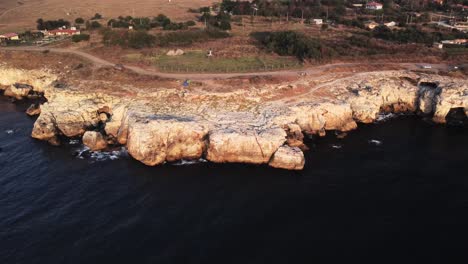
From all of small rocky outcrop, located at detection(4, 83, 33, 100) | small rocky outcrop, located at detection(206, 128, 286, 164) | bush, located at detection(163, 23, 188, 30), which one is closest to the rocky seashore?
small rocky outcrop, located at detection(206, 128, 286, 164)

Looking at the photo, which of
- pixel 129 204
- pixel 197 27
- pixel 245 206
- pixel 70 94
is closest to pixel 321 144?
pixel 245 206

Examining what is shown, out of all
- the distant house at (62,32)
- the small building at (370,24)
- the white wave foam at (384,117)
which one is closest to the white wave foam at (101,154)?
the white wave foam at (384,117)

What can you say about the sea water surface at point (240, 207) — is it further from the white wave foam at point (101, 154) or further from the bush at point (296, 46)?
the bush at point (296, 46)

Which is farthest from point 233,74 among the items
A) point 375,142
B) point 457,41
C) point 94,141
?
point 457,41

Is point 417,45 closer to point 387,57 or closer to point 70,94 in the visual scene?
point 387,57

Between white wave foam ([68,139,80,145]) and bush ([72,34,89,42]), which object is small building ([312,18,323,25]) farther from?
white wave foam ([68,139,80,145])

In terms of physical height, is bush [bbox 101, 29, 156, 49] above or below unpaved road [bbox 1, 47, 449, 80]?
above

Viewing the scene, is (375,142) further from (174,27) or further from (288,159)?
(174,27)
